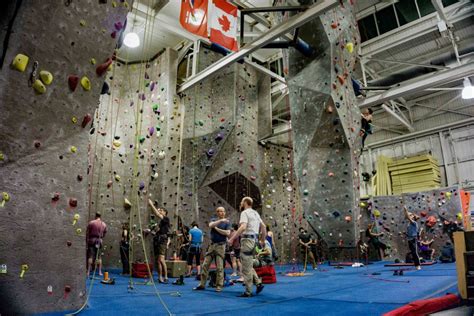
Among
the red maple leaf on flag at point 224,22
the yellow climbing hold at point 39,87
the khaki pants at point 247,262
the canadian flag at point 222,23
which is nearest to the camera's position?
the yellow climbing hold at point 39,87

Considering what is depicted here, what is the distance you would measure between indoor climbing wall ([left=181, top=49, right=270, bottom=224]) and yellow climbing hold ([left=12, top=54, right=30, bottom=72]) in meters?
5.97

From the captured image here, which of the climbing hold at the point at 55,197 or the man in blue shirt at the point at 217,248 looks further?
the man in blue shirt at the point at 217,248

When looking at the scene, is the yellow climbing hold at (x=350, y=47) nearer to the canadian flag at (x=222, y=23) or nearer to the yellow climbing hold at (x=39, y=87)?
the canadian flag at (x=222, y=23)

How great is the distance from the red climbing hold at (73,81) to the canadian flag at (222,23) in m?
2.90

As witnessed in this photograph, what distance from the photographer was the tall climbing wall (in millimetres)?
8062

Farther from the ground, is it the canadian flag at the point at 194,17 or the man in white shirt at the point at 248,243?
the canadian flag at the point at 194,17

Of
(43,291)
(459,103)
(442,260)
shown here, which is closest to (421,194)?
(442,260)

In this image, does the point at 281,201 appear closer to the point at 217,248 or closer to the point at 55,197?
the point at 217,248

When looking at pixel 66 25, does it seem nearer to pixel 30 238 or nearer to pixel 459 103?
pixel 30 238

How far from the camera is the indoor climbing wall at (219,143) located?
849 cm

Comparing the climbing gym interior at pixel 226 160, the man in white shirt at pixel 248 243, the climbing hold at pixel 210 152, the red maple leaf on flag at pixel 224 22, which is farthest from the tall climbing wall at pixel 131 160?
the man in white shirt at pixel 248 243

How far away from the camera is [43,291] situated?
2469 millimetres

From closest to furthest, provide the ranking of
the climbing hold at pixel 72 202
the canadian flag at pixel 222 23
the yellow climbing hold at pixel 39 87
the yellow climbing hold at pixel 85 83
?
the yellow climbing hold at pixel 39 87 < the climbing hold at pixel 72 202 < the yellow climbing hold at pixel 85 83 < the canadian flag at pixel 222 23

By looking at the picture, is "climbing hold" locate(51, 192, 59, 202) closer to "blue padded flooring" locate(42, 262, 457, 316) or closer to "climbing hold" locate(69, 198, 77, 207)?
"climbing hold" locate(69, 198, 77, 207)
